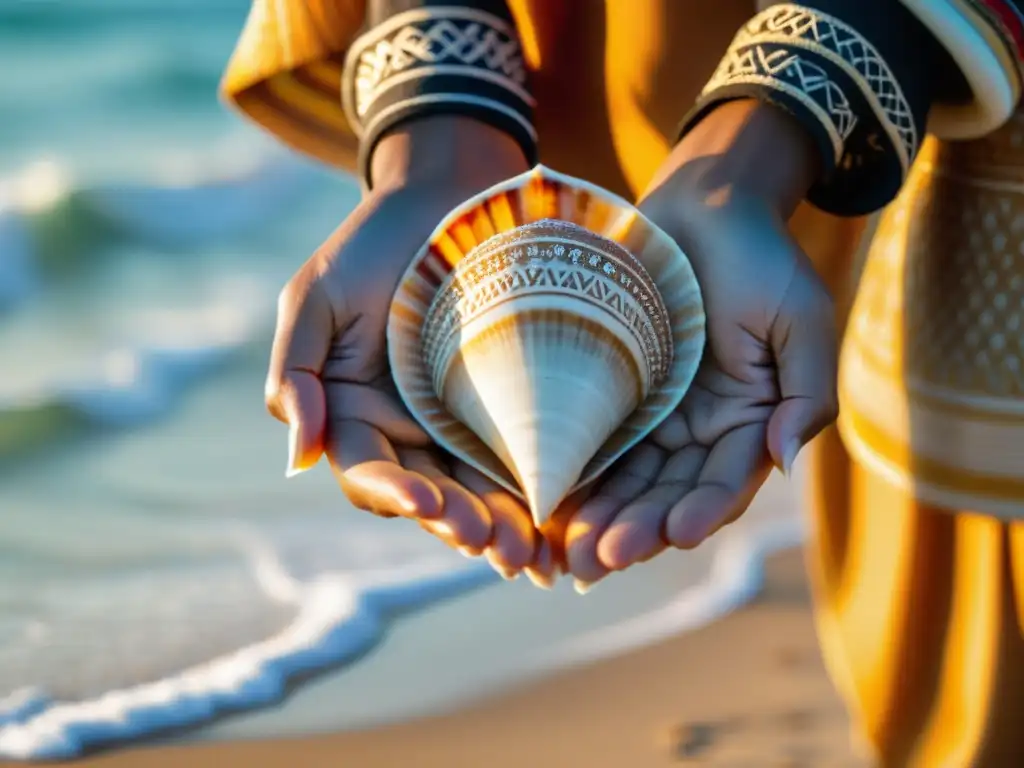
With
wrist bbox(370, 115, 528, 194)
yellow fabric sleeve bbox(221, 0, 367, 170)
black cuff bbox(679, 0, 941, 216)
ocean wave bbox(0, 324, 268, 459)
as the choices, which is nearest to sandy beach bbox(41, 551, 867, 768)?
yellow fabric sleeve bbox(221, 0, 367, 170)

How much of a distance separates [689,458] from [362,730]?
129 centimetres

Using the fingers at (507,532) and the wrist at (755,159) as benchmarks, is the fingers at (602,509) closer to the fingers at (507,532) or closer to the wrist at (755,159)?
the fingers at (507,532)

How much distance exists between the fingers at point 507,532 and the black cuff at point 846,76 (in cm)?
40

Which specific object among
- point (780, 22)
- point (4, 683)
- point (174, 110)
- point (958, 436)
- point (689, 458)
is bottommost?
point (174, 110)

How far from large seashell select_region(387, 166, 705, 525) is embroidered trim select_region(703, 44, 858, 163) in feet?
0.52

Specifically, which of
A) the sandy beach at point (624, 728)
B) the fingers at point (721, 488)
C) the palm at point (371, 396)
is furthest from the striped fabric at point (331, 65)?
the sandy beach at point (624, 728)

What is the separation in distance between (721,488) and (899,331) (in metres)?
0.40

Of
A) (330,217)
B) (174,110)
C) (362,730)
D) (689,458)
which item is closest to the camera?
(689,458)

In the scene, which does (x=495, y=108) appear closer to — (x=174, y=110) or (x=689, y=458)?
(x=689, y=458)

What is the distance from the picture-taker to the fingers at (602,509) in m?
0.98

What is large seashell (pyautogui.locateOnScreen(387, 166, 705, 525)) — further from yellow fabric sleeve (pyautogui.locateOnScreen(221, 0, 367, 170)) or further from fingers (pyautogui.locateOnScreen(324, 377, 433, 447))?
yellow fabric sleeve (pyautogui.locateOnScreen(221, 0, 367, 170))

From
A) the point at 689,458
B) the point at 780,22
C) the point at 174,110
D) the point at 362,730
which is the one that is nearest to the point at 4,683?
the point at 362,730

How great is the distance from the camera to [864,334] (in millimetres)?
1353

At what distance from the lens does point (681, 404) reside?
1133 millimetres
